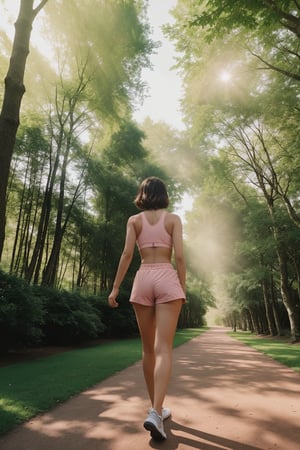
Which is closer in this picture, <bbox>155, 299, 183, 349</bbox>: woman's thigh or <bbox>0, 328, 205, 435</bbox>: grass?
<bbox>155, 299, 183, 349</bbox>: woman's thigh

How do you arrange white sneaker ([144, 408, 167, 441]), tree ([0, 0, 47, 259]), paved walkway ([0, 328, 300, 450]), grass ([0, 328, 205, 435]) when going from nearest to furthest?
white sneaker ([144, 408, 167, 441]), paved walkway ([0, 328, 300, 450]), grass ([0, 328, 205, 435]), tree ([0, 0, 47, 259])

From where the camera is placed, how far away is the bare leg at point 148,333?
7.30ft

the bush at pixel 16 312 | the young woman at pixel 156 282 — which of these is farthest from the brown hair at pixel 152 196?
the bush at pixel 16 312

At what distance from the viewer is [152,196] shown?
2.45 meters

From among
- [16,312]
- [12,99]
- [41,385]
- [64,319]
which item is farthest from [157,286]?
[64,319]

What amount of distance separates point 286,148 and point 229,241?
958cm

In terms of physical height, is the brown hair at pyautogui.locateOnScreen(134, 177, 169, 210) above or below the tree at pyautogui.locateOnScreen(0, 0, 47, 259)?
below

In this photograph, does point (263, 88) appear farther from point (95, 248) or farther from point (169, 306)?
point (95, 248)

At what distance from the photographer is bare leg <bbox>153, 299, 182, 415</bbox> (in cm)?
197

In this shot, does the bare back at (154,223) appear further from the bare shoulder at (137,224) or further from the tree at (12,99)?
the tree at (12,99)

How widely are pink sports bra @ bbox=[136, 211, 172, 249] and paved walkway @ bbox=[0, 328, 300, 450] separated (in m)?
1.35

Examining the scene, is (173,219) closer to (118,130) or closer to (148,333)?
(148,333)

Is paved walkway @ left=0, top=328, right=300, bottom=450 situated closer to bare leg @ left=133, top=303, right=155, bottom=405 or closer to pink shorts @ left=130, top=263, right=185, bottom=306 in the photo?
bare leg @ left=133, top=303, right=155, bottom=405

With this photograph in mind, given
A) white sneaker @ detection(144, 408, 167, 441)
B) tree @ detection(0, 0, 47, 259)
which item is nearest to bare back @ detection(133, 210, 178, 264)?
white sneaker @ detection(144, 408, 167, 441)
